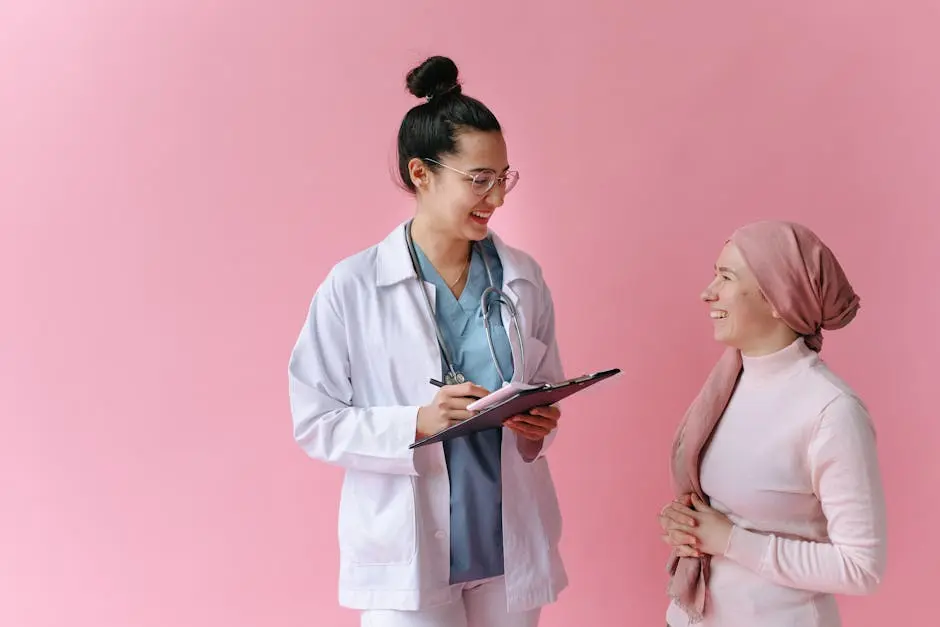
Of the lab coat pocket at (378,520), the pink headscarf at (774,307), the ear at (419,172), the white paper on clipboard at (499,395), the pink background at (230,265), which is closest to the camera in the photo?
the white paper on clipboard at (499,395)

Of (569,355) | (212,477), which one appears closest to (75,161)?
(212,477)

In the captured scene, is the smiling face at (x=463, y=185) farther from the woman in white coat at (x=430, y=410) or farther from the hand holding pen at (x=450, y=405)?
the hand holding pen at (x=450, y=405)

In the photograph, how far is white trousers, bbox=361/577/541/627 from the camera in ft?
6.66

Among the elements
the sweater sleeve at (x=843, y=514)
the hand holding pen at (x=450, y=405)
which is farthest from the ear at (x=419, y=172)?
the sweater sleeve at (x=843, y=514)

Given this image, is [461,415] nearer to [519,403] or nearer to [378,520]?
[519,403]

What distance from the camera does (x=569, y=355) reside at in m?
3.13

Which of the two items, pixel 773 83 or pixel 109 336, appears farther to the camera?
pixel 109 336

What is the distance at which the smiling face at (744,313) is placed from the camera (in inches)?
75.8

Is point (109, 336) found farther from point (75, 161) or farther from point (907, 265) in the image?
point (907, 265)

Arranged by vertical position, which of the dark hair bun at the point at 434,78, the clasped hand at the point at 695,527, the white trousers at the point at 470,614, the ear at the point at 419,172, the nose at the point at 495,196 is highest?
the dark hair bun at the point at 434,78

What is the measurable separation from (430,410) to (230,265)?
141cm

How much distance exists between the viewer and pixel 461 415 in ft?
6.34

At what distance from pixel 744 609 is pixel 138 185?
225cm

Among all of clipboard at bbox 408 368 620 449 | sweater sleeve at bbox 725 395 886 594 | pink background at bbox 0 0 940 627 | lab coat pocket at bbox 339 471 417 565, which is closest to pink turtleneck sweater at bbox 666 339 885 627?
sweater sleeve at bbox 725 395 886 594
